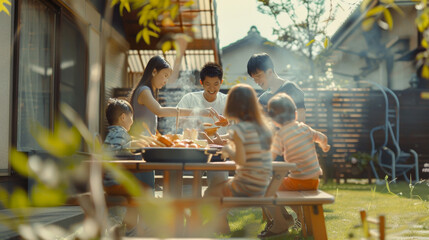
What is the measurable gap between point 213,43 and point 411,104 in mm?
4587

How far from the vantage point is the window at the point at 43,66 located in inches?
219

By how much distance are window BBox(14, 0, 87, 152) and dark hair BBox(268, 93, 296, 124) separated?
298cm

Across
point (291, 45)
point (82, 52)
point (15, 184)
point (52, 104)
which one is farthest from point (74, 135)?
point (291, 45)

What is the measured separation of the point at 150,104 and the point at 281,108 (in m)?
1.06

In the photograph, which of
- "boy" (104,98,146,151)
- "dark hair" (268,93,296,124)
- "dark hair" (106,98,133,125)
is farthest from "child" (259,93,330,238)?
"dark hair" (106,98,133,125)

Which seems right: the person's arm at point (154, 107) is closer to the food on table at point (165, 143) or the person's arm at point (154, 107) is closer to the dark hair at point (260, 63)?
the dark hair at point (260, 63)

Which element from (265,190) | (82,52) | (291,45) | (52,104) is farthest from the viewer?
(291,45)

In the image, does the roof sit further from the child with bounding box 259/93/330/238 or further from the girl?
the child with bounding box 259/93/330/238

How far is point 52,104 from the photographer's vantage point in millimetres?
6461

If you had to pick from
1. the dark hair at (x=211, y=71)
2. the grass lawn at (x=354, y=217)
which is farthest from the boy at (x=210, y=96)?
the grass lawn at (x=354, y=217)

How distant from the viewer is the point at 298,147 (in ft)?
10.9

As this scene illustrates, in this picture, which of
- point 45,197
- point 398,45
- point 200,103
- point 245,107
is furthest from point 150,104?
point 398,45

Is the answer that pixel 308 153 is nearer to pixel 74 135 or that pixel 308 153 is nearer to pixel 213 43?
pixel 74 135

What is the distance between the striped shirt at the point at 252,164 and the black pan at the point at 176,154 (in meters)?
0.22
